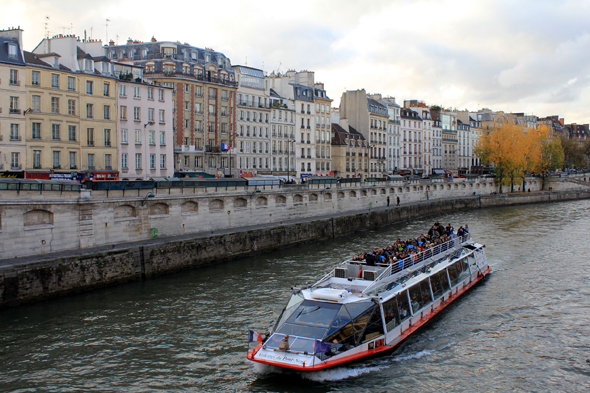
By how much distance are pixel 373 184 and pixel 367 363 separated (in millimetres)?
46024

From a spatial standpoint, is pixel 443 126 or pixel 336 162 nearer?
pixel 336 162

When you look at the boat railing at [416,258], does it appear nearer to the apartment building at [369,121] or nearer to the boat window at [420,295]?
the boat window at [420,295]

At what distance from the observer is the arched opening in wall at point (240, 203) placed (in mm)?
41494

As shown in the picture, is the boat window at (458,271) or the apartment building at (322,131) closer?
the boat window at (458,271)

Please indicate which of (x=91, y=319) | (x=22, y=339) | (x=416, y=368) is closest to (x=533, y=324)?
(x=416, y=368)

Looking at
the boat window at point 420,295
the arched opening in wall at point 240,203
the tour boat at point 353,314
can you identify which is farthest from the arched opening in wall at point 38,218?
the boat window at point 420,295

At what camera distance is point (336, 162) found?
290ft

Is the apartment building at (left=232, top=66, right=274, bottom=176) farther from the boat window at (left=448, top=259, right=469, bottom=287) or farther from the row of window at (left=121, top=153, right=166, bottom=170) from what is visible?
the boat window at (left=448, top=259, right=469, bottom=287)

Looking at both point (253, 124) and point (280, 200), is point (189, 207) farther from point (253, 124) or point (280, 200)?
point (253, 124)

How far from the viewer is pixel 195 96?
60812 mm

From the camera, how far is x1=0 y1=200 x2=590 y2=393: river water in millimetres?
17391

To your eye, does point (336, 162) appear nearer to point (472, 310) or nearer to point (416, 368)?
point (472, 310)

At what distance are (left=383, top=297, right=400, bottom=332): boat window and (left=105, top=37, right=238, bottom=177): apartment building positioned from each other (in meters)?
41.6

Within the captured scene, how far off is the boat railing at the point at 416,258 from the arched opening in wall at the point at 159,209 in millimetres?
17315
